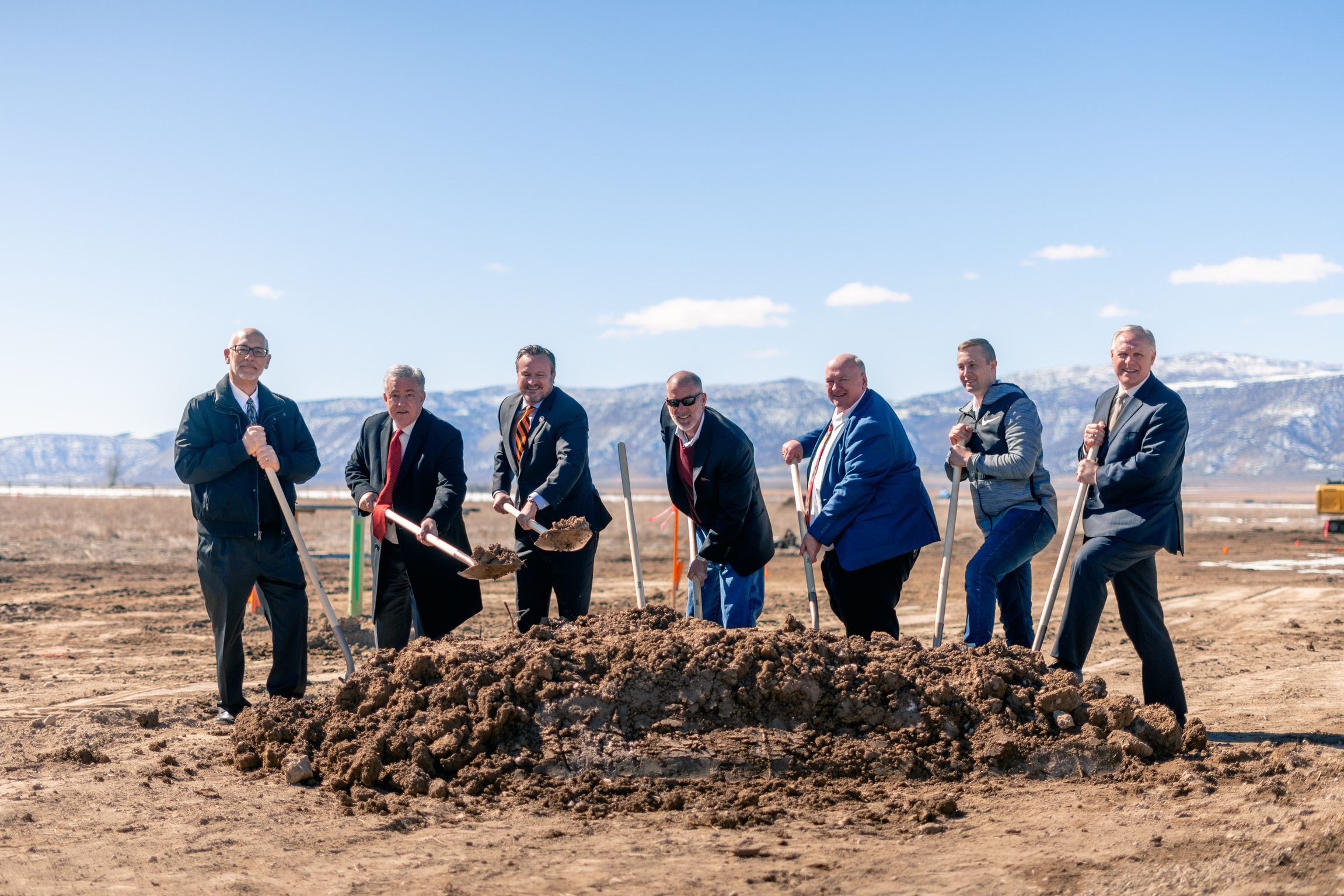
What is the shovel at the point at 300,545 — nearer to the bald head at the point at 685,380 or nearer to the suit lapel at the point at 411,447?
the suit lapel at the point at 411,447

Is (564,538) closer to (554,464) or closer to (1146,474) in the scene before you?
(554,464)

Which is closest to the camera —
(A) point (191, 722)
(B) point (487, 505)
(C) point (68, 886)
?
(C) point (68, 886)

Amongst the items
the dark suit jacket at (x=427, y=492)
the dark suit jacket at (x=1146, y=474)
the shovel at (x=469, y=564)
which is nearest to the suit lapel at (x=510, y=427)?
the dark suit jacket at (x=427, y=492)

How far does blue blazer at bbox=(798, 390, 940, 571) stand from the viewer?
532cm

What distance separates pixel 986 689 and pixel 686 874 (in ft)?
5.99

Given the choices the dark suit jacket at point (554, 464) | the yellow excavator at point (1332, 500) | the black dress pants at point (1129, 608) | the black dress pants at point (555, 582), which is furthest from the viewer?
the yellow excavator at point (1332, 500)

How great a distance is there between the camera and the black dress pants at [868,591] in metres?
5.41

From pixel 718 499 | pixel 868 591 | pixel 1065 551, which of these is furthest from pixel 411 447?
pixel 1065 551

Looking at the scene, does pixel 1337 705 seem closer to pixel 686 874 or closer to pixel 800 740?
pixel 800 740

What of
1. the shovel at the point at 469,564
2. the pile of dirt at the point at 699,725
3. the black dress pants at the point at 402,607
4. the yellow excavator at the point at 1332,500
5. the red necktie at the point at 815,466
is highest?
the red necktie at the point at 815,466

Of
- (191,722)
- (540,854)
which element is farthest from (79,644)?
(540,854)

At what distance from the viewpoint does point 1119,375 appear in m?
5.01

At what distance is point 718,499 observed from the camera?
18.1 ft

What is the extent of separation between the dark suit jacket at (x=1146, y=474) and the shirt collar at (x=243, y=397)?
4299mm
